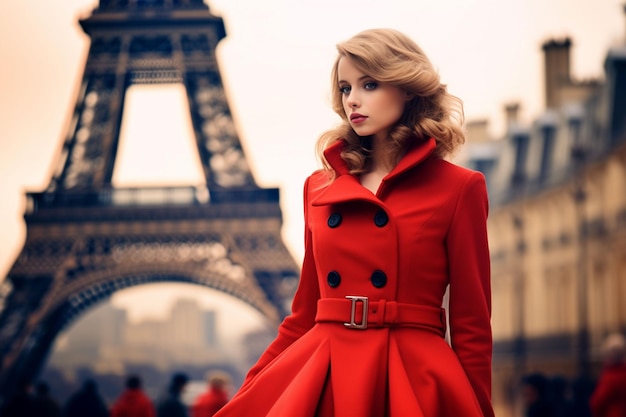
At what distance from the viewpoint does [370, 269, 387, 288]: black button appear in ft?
8.86

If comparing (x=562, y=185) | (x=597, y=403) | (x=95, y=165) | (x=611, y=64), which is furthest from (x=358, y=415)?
(x=562, y=185)

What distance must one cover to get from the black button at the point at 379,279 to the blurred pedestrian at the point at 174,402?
9.01 m

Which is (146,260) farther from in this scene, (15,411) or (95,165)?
(15,411)

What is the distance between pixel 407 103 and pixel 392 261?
1.27 ft

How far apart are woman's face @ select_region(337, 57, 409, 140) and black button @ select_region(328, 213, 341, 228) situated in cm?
20

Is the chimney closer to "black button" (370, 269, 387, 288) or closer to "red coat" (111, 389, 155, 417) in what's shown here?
"red coat" (111, 389, 155, 417)

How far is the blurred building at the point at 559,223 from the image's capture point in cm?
2653

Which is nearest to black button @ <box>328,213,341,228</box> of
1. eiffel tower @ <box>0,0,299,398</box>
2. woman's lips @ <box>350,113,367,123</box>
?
woman's lips @ <box>350,113,367,123</box>

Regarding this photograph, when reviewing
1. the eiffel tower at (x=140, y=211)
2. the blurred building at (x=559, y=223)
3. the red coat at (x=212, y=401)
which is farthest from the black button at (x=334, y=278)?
the eiffel tower at (x=140, y=211)

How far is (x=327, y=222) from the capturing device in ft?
9.13

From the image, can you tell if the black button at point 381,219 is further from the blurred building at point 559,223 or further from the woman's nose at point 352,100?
the blurred building at point 559,223

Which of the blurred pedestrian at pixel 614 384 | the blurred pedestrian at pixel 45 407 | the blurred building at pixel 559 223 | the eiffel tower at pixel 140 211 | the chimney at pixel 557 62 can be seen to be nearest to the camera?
the blurred pedestrian at pixel 614 384

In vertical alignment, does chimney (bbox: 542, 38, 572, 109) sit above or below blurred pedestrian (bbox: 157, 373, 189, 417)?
above

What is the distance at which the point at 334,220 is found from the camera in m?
2.75
